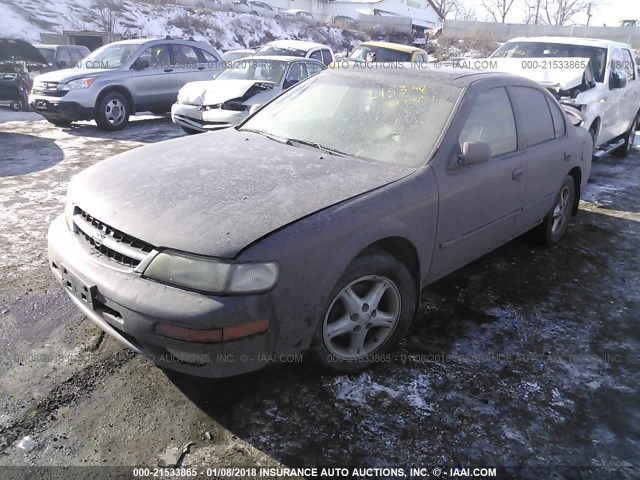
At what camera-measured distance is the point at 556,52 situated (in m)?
8.41

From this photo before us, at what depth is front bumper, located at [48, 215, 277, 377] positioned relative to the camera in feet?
6.93

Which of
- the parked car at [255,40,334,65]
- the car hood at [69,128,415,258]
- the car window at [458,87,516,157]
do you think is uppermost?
the parked car at [255,40,334,65]

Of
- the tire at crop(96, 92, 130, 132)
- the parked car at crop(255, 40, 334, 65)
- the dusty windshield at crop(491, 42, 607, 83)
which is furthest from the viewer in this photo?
the parked car at crop(255, 40, 334, 65)

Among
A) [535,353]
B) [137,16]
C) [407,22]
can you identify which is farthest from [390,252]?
[407,22]

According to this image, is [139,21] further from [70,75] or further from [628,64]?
[628,64]

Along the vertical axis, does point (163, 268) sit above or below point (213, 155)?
below

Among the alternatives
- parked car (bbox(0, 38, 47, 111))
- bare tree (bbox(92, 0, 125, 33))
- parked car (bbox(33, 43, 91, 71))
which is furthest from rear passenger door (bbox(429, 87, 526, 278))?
bare tree (bbox(92, 0, 125, 33))

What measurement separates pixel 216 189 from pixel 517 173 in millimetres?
2238

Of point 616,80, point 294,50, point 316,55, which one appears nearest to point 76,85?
point 294,50

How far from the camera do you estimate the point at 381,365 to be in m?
2.90

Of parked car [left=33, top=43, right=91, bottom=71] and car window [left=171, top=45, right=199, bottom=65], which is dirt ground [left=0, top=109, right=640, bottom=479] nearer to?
car window [left=171, top=45, right=199, bottom=65]

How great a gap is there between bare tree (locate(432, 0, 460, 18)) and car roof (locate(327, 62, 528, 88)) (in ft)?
256

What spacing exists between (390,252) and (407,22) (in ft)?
161

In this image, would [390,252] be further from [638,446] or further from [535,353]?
[638,446]
